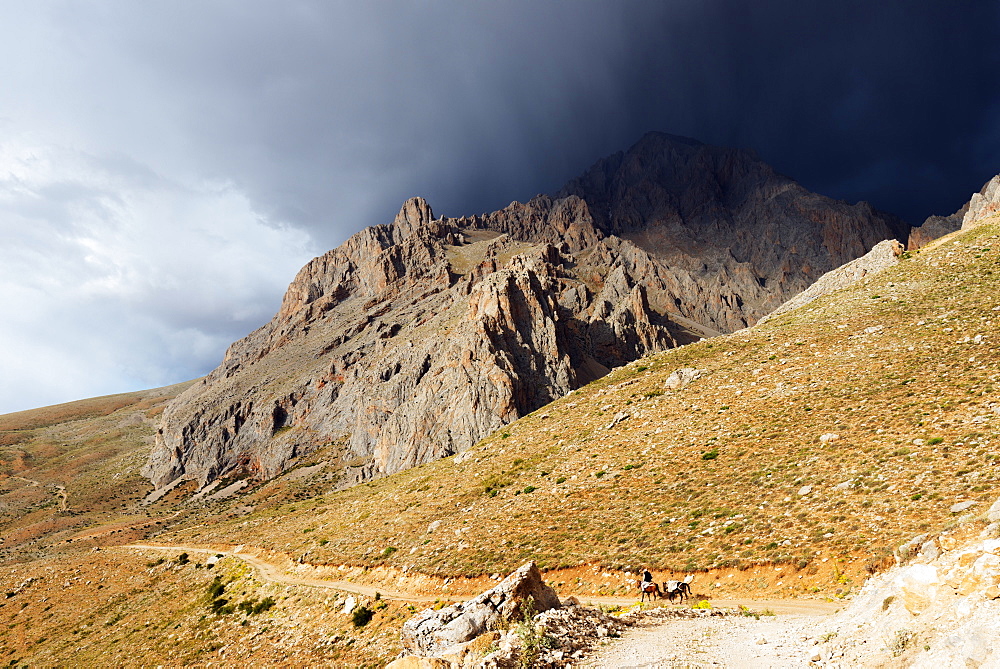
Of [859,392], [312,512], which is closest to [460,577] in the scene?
[859,392]

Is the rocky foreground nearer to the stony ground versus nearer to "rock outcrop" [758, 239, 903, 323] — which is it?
the stony ground

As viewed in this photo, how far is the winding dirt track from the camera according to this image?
45.8 feet

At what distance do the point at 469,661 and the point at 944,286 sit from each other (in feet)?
161

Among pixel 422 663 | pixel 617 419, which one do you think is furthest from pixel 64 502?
pixel 422 663

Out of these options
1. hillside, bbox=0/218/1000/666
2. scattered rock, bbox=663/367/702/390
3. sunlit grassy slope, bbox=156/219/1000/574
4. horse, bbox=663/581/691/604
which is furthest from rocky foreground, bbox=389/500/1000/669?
scattered rock, bbox=663/367/702/390

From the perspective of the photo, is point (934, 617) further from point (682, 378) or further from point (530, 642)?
point (682, 378)

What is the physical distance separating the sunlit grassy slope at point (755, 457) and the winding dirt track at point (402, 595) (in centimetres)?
200

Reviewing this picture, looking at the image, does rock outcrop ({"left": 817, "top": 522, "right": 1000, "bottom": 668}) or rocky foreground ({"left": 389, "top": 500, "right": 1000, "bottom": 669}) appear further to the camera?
rocky foreground ({"left": 389, "top": 500, "right": 1000, "bottom": 669})

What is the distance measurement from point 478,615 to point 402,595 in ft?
46.4

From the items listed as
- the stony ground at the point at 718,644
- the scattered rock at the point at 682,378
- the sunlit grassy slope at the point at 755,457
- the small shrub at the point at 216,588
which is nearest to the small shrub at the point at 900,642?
the stony ground at the point at 718,644

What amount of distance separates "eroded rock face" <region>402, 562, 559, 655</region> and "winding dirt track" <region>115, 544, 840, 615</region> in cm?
607

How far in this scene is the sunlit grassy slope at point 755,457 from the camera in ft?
58.7

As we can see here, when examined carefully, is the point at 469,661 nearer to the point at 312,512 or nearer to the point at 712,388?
the point at 712,388

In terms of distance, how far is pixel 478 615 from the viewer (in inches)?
522
